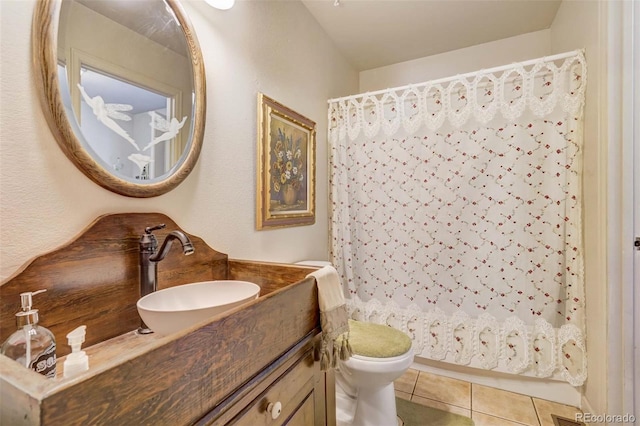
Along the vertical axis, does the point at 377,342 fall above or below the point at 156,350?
below

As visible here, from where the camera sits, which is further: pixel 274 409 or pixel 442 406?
pixel 442 406

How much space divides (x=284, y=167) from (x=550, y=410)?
6.78ft

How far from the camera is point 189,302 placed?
3.16 ft

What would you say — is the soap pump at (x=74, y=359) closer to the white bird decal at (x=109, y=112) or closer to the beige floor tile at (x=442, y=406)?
the white bird decal at (x=109, y=112)

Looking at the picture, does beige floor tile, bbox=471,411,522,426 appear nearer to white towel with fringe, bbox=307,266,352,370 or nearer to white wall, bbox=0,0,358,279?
white towel with fringe, bbox=307,266,352,370

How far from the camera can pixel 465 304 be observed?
1.74 metres

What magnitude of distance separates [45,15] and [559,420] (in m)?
2.70

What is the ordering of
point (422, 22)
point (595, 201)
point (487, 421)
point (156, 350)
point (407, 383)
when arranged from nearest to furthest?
point (156, 350), point (595, 201), point (487, 421), point (407, 383), point (422, 22)

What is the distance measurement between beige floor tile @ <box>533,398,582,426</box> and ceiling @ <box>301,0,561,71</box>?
2.54m

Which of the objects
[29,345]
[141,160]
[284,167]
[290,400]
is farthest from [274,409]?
[284,167]

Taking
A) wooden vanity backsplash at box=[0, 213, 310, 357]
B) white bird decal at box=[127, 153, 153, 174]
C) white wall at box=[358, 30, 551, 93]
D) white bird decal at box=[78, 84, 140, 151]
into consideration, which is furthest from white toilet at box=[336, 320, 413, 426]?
white wall at box=[358, 30, 551, 93]

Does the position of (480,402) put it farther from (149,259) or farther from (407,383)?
(149,259)

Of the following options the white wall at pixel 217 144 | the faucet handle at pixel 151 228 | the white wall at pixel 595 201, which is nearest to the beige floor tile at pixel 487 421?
the white wall at pixel 595 201

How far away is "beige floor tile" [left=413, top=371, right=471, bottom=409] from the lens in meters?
1.70
